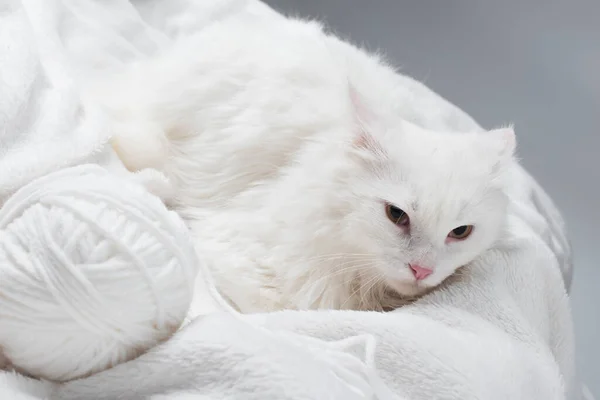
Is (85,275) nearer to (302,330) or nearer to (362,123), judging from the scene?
(302,330)

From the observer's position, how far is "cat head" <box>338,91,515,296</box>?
0.99 m

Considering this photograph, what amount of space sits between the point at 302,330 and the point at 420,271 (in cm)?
23

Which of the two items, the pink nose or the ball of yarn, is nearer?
the ball of yarn

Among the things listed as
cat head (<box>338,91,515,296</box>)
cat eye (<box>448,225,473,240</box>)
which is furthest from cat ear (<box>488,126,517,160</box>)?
cat eye (<box>448,225,473,240</box>)

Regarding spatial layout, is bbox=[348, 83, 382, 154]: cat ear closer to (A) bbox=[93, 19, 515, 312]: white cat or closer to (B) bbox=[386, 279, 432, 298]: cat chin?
(A) bbox=[93, 19, 515, 312]: white cat

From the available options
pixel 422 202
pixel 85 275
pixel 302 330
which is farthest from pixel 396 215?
pixel 85 275

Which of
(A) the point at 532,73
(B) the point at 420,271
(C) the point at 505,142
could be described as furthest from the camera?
(A) the point at 532,73

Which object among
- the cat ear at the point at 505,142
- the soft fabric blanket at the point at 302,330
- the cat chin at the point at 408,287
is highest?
the cat ear at the point at 505,142

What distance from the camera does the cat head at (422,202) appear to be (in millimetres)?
986

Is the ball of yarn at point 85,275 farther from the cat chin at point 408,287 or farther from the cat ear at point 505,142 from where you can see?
the cat ear at point 505,142

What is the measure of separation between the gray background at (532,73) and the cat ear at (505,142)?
704mm

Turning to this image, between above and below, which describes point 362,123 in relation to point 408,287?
above

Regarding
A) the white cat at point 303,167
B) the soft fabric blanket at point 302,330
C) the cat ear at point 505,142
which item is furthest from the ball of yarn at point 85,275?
the cat ear at point 505,142

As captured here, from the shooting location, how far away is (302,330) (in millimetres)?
837
